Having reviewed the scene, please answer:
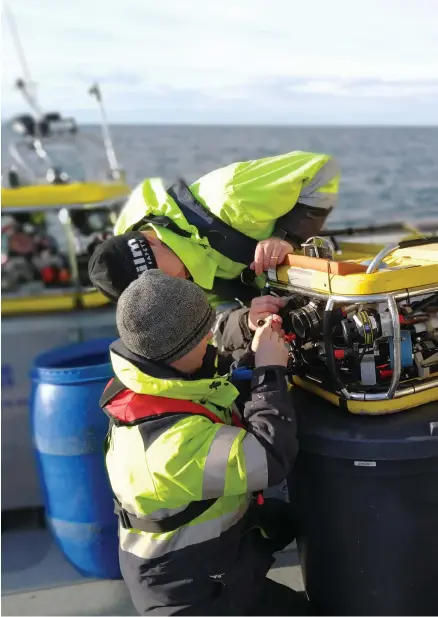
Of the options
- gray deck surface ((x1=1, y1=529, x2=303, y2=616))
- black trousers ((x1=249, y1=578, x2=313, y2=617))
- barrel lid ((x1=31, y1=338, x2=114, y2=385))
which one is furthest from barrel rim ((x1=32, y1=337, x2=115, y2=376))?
black trousers ((x1=249, y1=578, x2=313, y2=617))

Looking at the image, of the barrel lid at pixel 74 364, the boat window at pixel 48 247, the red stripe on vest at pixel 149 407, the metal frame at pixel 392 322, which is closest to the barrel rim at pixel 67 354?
the barrel lid at pixel 74 364

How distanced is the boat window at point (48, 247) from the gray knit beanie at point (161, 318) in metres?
1.79

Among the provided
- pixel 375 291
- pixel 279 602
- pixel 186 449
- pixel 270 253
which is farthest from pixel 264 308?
pixel 279 602

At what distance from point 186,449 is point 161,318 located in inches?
13.5

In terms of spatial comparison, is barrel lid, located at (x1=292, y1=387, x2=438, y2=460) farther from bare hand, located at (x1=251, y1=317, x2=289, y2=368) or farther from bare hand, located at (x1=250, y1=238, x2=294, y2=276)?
bare hand, located at (x1=250, y1=238, x2=294, y2=276)

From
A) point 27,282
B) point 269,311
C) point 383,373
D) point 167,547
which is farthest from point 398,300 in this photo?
point 27,282

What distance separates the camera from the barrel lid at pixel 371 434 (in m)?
1.71

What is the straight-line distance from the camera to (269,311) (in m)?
2.03

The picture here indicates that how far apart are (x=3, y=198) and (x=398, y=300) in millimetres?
2429

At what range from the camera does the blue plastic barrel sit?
2555mm

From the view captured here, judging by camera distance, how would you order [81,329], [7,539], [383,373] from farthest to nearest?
[81,329] → [7,539] → [383,373]

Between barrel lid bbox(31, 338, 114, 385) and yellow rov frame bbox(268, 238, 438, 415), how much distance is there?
0.97 m

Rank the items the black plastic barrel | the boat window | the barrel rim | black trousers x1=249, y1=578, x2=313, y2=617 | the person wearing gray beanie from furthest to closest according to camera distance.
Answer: the boat window
the barrel rim
black trousers x1=249, y1=578, x2=313, y2=617
the black plastic barrel
the person wearing gray beanie

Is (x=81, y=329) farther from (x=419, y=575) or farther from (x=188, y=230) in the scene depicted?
(x=419, y=575)
